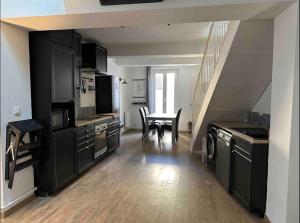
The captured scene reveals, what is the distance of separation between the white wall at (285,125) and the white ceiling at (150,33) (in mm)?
1995

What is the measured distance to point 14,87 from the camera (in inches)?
103

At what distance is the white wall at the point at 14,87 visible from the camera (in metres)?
2.47

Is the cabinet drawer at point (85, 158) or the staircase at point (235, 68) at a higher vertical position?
the staircase at point (235, 68)

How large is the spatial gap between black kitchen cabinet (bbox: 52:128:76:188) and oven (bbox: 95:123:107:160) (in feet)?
2.87

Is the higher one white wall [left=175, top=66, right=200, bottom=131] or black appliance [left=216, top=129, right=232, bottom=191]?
white wall [left=175, top=66, right=200, bottom=131]

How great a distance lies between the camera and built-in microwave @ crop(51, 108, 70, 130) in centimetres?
309

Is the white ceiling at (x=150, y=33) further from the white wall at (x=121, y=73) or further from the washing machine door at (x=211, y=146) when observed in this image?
the washing machine door at (x=211, y=146)

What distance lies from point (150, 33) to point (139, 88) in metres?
4.39

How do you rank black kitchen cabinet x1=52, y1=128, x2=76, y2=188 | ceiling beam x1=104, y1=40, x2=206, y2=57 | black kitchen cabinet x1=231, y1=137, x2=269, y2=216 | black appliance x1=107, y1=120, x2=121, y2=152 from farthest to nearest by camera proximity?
ceiling beam x1=104, y1=40, x2=206, y2=57
black appliance x1=107, y1=120, x2=121, y2=152
black kitchen cabinet x1=52, y1=128, x2=76, y2=188
black kitchen cabinet x1=231, y1=137, x2=269, y2=216

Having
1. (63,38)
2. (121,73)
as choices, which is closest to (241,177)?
(63,38)

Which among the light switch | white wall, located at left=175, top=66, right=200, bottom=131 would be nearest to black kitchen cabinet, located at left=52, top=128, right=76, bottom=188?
the light switch

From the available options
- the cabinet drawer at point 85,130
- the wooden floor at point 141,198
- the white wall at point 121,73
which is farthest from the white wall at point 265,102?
the white wall at point 121,73

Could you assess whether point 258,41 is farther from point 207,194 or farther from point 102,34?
point 102,34

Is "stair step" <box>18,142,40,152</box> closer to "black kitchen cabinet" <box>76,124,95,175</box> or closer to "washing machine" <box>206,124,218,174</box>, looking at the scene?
"black kitchen cabinet" <box>76,124,95,175</box>
